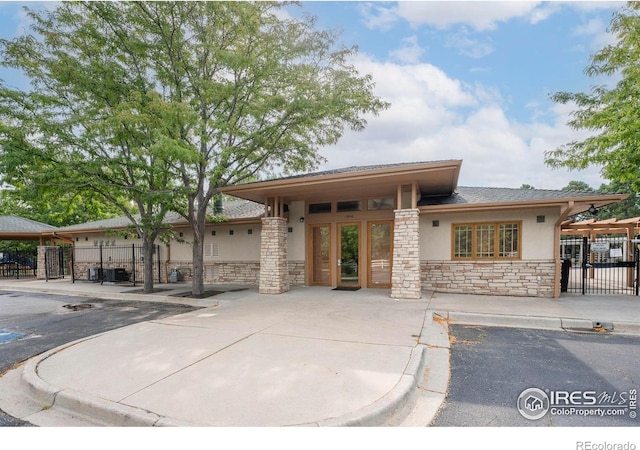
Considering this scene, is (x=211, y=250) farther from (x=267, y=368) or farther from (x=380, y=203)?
(x=267, y=368)

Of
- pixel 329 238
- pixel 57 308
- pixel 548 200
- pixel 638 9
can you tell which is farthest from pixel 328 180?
pixel 638 9

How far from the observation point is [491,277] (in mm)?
9078

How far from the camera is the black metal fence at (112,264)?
13.7 metres

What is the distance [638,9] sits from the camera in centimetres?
946

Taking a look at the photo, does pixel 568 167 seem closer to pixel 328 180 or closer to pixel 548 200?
pixel 548 200

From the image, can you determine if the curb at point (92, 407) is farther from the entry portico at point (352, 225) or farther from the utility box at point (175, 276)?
the utility box at point (175, 276)

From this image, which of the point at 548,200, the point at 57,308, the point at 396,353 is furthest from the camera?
the point at 57,308

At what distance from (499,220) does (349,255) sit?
4714 mm

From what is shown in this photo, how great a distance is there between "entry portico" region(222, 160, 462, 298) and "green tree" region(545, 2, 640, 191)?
4827 mm

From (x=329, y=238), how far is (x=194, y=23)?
7618 millimetres

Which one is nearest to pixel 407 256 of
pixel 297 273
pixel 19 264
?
pixel 297 273

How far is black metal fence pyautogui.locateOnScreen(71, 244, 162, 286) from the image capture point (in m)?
13.7

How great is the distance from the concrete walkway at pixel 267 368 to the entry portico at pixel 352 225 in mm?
2090

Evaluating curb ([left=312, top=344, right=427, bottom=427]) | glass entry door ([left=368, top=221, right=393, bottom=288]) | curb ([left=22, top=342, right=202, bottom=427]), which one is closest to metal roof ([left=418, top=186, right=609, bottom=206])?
glass entry door ([left=368, top=221, right=393, bottom=288])
